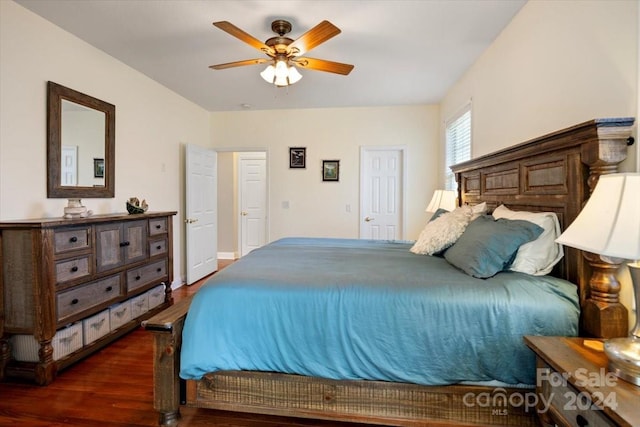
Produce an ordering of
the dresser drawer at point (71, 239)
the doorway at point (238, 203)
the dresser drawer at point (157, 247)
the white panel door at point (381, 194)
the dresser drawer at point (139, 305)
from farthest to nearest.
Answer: the doorway at point (238, 203) → the white panel door at point (381, 194) → the dresser drawer at point (157, 247) → the dresser drawer at point (139, 305) → the dresser drawer at point (71, 239)

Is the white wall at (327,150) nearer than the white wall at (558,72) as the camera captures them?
No

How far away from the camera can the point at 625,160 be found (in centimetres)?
138

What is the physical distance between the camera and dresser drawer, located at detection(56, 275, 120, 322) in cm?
218

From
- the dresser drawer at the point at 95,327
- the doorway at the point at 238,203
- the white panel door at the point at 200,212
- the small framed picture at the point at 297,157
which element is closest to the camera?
the dresser drawer at the point at 95,327

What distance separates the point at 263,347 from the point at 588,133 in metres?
1.80

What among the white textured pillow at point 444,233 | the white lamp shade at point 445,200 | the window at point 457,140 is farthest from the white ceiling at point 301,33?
the white textured pillow at point 444,233

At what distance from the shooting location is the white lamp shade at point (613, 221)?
987mm

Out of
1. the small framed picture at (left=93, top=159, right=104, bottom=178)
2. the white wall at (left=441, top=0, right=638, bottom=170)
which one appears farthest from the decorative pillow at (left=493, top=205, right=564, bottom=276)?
the small framed picture at (left=93, top=159, right=104, bottom=178)

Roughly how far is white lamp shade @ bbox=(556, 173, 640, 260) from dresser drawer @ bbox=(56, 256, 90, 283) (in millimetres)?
2878

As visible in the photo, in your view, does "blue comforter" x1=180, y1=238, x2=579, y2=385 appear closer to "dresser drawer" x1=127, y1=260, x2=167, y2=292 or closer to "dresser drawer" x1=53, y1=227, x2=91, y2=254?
"dresser drawer" x1=53, y1=227, x2=91, y2=254

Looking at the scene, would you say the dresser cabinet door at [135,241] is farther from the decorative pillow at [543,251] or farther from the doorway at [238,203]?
the doorway at [238,203]

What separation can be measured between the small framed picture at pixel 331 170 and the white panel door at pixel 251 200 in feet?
6.00

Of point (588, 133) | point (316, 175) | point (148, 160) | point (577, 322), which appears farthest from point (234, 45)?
point (577, 322)

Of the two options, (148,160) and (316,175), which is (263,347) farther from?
(316,175)
